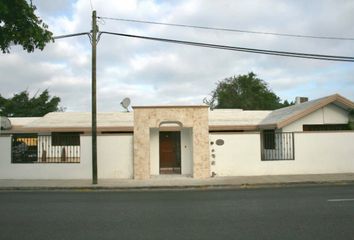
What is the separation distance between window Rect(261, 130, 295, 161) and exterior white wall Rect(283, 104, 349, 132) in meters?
2.84

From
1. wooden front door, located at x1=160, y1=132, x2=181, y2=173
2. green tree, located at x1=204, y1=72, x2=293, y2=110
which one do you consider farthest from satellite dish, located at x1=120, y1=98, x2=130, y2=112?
green tree, located at x1=204, y1=72, x2=293, y2=110

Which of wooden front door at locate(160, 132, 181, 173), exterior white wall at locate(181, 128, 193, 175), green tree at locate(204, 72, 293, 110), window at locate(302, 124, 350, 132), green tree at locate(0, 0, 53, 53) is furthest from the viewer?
green tree at locate(204, 72, 293, 110)

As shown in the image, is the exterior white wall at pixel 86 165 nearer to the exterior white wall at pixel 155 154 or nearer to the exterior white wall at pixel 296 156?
the exterior white wall at pixel 155 154

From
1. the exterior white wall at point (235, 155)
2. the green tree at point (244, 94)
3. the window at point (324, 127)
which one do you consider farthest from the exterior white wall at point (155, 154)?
the green tree at point (244, 94)

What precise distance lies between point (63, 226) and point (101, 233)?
1182 millimetres

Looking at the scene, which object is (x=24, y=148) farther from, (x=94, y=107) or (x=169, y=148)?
(x=169, y=148)

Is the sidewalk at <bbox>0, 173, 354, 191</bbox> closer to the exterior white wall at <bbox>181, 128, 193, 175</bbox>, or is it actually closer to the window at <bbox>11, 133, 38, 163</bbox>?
the window at <bbox>11, 133, 38, 163</bbox>

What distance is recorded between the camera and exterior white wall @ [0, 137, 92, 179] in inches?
799

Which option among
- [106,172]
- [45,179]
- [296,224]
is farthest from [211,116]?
[296,224]

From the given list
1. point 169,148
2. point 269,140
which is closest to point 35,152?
point 169,148

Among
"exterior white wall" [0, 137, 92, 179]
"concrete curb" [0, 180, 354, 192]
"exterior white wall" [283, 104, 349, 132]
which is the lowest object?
"concrete curb" [0, 180, 354, 192]

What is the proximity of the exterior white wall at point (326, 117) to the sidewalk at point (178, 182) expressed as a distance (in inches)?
186

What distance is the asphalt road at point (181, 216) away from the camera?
7.96 m

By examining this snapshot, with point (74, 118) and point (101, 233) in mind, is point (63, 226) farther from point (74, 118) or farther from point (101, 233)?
point (74, 118)
